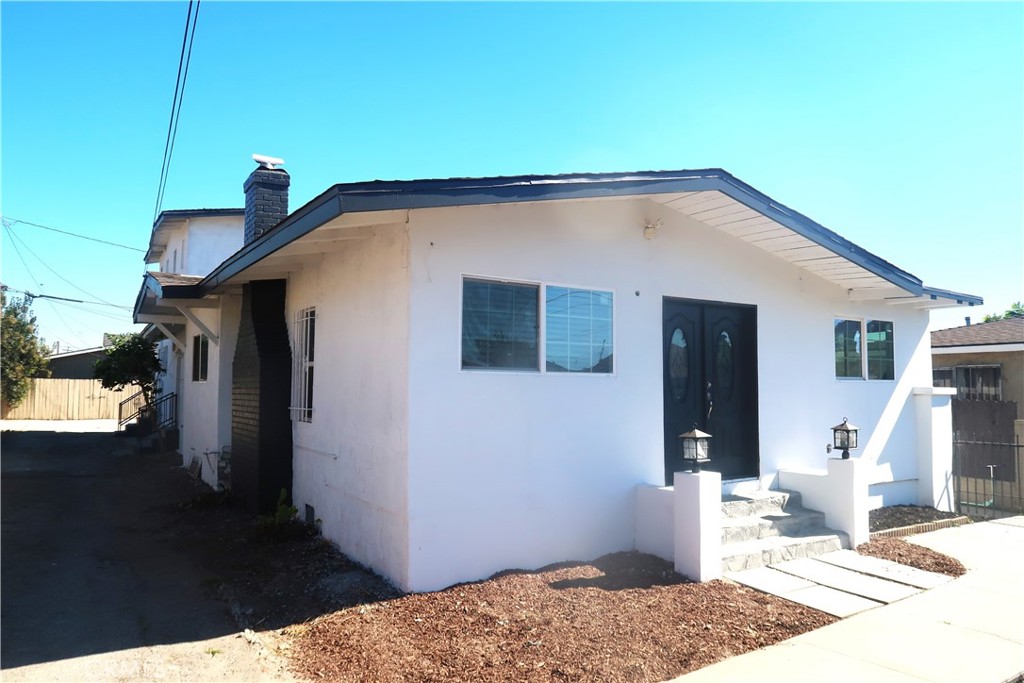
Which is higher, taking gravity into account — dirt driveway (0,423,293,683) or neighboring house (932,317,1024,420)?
neighboring house (932,317,1024,420)

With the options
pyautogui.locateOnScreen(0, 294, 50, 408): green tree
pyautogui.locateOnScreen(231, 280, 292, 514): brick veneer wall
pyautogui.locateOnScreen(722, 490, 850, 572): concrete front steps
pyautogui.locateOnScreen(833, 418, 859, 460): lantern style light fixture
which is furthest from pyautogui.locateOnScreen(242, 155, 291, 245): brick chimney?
pyautogui.locateOnScreen(0, 294, 50, 408): green tree

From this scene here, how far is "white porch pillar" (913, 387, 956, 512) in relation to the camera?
9352 mm

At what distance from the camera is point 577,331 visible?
6215 millimetres

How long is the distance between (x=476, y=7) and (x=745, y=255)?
14.9ft

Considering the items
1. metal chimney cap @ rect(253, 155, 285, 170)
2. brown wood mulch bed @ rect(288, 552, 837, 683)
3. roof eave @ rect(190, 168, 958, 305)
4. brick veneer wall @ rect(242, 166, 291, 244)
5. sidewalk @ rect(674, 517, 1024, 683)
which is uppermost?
metal chimney cap @ rect(253, 155, 285, 170)

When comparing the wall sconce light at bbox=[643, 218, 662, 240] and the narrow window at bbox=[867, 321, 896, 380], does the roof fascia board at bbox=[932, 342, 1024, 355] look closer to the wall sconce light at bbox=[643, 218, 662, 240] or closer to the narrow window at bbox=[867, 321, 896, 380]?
the narrow window at bbox=[867, 321, 896, 380]

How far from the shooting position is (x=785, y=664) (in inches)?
161

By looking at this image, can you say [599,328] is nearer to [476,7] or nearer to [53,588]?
[476,7]

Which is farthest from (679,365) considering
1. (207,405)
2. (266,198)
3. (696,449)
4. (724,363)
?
(207,405)

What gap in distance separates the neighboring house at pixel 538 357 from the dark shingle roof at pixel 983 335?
460cm

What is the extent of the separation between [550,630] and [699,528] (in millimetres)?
1736

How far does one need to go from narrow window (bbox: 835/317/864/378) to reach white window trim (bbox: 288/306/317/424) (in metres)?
7.03

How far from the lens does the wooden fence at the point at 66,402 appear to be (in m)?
Answer: 28.7

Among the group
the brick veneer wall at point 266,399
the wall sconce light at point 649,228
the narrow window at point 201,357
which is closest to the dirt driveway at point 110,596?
the brick veneer wall at point 266,399
